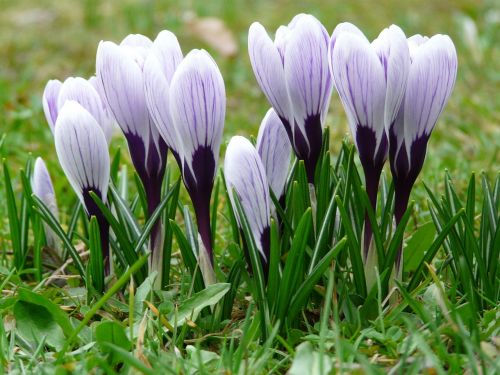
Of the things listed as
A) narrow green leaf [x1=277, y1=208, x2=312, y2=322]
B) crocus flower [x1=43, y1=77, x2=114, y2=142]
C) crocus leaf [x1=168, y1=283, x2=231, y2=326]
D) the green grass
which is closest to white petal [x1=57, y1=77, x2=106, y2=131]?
crocus flower [x1=43, y1=77, x2=114, y2=142]

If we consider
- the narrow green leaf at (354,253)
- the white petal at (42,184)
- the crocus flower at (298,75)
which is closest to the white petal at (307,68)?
the crocus flower at (298,75)

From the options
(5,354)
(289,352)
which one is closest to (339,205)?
(289,352)

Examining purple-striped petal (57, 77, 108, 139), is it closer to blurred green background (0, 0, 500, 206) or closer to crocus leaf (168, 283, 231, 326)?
crocus leaf (168, 283, 231, 326)

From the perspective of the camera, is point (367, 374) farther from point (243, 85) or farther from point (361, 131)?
point (243, 85)

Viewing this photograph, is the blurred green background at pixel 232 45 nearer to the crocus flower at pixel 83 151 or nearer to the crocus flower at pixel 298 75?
the crocus flower at pixel 83 151

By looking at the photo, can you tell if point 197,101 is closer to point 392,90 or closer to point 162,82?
point 162,82
